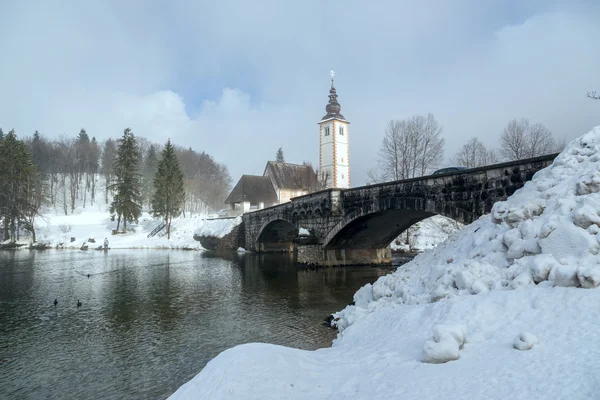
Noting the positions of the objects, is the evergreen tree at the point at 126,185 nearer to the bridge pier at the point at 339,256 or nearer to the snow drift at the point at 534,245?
the bridge pier at the point at 339,256

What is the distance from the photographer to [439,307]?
235 inches

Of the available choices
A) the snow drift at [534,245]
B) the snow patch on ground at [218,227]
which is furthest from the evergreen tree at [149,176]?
the snow drift at [534,245]

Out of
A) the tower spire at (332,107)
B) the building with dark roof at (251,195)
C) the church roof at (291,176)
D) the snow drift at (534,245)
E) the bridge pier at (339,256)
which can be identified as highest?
the tower spire at (332,107)

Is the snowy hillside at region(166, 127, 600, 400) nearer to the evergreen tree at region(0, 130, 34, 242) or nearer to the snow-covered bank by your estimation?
the snow-covered bank

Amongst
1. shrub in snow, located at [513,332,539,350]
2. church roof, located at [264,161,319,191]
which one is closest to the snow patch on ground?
church roof, located at [264,161,319,191]

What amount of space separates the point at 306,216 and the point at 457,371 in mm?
23470

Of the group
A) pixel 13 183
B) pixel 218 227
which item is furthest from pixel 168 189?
pixel 13 183

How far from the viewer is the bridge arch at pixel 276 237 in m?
38.3

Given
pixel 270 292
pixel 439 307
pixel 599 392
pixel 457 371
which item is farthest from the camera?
pixel 270 292

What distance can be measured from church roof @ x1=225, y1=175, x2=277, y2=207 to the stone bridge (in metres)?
22.5

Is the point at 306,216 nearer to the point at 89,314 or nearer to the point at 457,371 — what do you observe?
the point at 89,314

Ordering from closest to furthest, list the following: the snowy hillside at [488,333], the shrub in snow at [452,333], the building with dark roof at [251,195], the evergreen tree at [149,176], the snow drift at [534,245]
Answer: the snowy hillside at [488,333], the shrub in snow at [452,333], the snow drift at [534,245], the building with dark roof at [251,195], the evergreen tree at [149,176]

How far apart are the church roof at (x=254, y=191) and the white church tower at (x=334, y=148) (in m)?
9.27

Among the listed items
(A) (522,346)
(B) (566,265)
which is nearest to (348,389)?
(A) (522,346)
